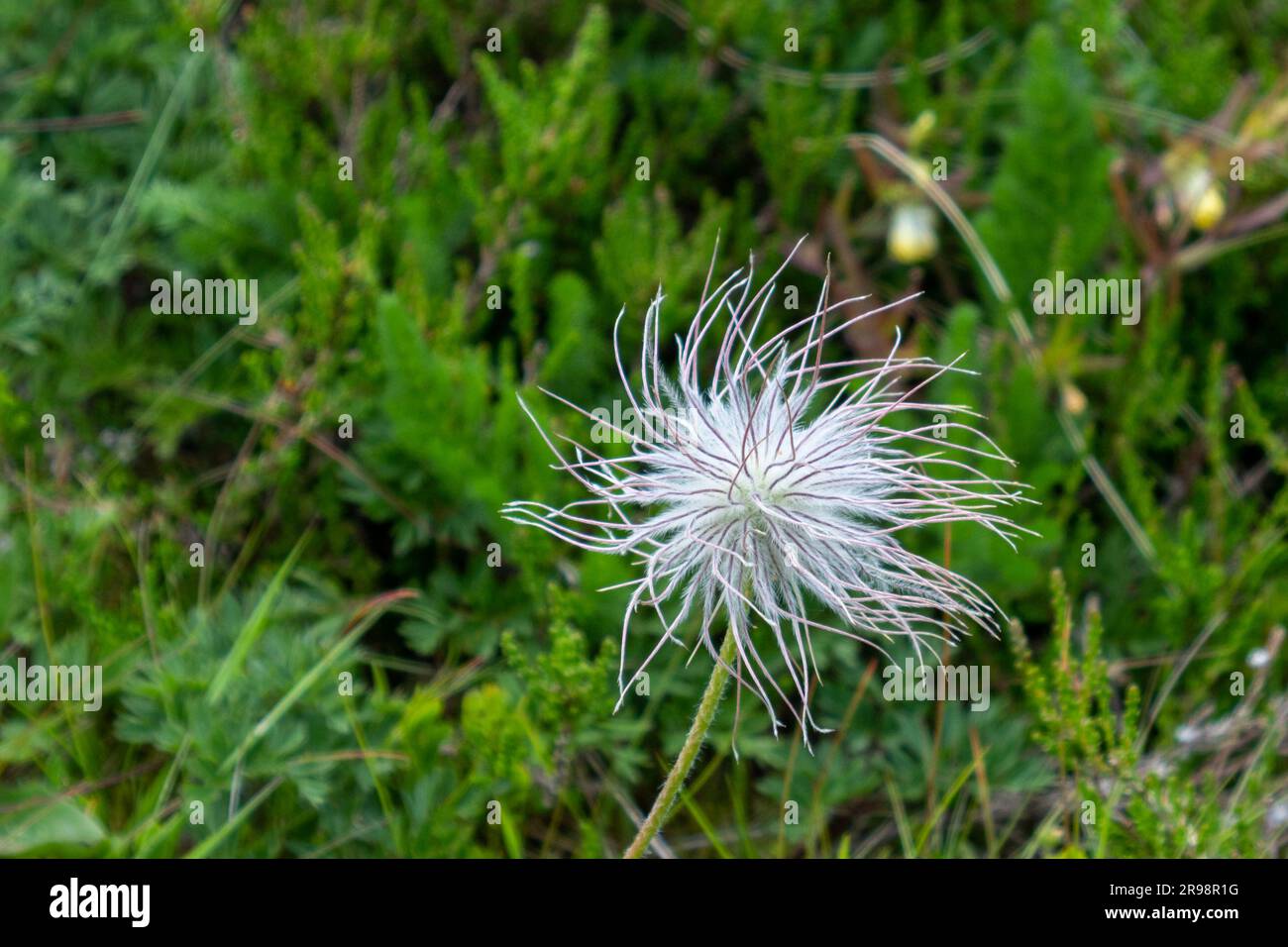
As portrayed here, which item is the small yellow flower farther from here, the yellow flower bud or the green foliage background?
the yellow flower bud

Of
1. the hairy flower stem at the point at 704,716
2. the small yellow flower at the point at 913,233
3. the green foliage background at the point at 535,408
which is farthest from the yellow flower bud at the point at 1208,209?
the hairy flower stem at the point at 704,716

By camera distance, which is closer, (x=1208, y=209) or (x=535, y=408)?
(x=535, y=408)

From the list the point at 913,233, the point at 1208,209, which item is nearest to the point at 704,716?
the point at 913,233

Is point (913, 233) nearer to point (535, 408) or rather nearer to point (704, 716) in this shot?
point (535, 408)

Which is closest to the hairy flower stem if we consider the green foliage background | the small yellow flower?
the green foliage background

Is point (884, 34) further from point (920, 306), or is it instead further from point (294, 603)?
point (294, 603)

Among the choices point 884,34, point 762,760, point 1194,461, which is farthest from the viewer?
point 884,34

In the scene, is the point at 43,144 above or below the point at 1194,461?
above

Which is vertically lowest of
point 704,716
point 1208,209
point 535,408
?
point 704,716
